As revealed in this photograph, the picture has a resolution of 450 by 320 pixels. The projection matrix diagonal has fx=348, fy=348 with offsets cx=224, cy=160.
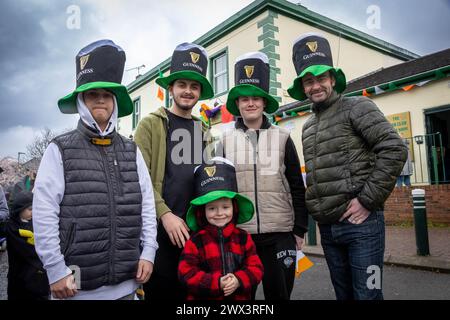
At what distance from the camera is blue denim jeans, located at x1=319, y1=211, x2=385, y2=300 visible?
90.9 inches

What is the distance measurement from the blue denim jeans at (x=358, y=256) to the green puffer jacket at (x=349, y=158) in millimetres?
103

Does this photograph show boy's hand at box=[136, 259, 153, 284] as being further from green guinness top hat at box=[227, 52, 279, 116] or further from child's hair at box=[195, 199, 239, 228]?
green guinness top hat at box=[227, 52, 279, 116]

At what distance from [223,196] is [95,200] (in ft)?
2.83

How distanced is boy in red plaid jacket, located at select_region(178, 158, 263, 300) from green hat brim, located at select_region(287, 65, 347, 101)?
0.85 metres

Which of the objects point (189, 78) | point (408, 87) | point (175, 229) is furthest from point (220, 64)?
point (175, 229)

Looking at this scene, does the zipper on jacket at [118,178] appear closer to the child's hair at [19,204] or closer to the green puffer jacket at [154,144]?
the green puffer jacket at [154,144]

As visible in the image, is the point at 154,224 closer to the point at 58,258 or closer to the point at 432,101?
the point at 58,258

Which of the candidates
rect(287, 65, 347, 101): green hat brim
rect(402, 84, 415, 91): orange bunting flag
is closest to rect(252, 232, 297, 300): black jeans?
rect(287, 65, 347, 101): green hat brim

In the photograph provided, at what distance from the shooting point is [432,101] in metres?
9.28

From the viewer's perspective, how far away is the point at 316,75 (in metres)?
2.58

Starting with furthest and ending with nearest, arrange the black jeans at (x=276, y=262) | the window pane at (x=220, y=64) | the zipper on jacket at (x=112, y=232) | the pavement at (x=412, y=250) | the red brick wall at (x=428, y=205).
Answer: the window pane at (x=220, y=64), the red brick wall at (x=428, y=205), the pavement at (x=412, y=250), the black jeans at (x=276, y=262), the zipper on jacket at (x=112, y=232)

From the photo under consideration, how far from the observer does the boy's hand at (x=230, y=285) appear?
89.5 inches

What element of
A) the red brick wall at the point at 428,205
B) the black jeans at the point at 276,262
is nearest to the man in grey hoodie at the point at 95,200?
the black jeans at the point at 276,262
